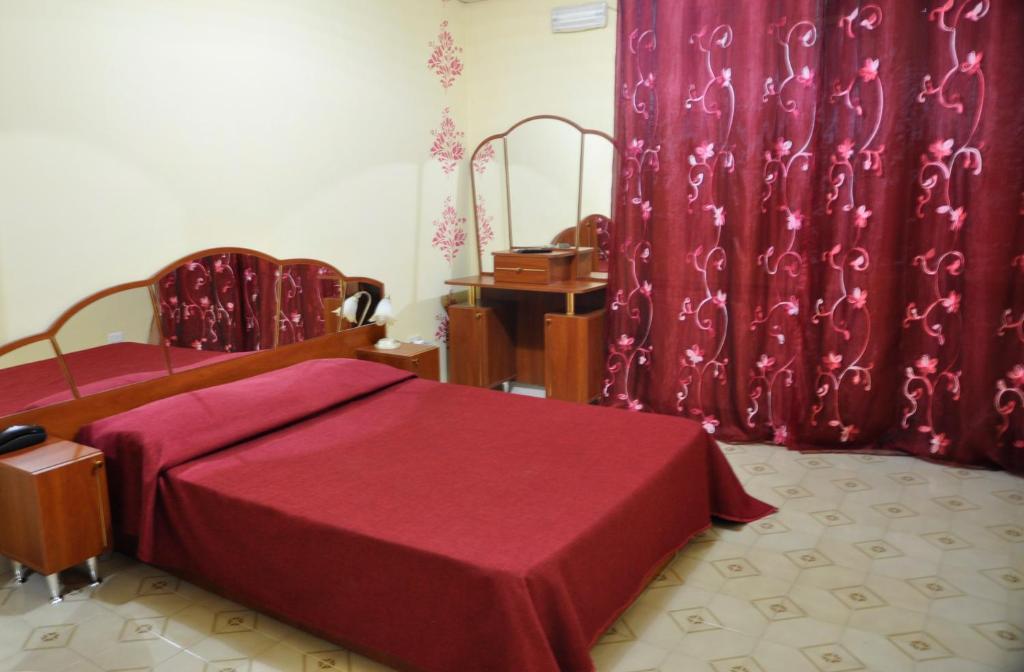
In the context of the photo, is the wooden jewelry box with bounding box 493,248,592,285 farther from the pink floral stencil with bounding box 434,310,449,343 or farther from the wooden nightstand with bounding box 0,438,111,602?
the wooden nightstand with bounding box 0,438,111,602

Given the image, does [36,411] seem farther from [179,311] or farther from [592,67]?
[592,67]

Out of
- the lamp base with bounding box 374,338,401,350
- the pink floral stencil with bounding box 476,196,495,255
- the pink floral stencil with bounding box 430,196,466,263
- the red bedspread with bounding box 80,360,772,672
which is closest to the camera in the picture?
the red bedspread with bounding box 80,360,772,672

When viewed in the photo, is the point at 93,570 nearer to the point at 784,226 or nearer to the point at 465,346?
the point at 465,346

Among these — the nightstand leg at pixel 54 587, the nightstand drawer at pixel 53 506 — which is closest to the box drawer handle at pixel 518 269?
the nightstand drawer at pixel 53 506

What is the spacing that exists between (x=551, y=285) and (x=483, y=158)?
998mm

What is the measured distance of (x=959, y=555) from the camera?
2.67 m

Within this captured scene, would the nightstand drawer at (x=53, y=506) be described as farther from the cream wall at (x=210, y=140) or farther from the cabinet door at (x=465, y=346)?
the cabinet door at (x=465, y=346)

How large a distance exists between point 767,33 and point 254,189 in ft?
8.01

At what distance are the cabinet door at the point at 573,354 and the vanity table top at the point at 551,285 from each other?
149 millimetres

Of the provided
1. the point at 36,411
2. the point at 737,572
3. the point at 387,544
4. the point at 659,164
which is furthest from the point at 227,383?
the point at 659,164

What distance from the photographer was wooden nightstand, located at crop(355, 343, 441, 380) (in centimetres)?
371

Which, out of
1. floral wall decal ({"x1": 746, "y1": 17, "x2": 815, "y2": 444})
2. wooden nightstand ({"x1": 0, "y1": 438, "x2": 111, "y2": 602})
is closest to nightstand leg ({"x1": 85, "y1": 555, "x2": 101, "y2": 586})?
wooden nightstand ({"x1": 0, "y1": 438, "x2": 111, "y2": 602})

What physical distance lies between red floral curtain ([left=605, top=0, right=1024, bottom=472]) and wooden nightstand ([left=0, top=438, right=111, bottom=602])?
8.66ft

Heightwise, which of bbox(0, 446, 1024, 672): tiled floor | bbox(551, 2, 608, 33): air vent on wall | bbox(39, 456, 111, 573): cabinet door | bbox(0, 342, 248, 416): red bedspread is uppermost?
bbox(551, 2, 608, 33): air vent on wall
